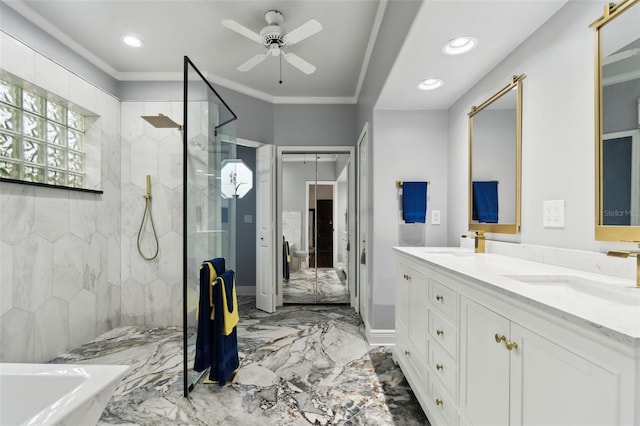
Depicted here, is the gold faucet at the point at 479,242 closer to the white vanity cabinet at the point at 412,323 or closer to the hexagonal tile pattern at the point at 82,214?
the white vanity cabinet at the point at 412,323

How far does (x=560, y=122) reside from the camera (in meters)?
1.38

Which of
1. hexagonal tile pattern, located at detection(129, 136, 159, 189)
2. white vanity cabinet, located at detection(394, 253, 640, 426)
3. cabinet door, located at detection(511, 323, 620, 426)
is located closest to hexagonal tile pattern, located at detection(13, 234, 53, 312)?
hexagonal tile pattern, located at detection(129, 136, 159, 189)

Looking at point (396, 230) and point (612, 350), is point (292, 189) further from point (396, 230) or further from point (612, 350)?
point (612, 350)

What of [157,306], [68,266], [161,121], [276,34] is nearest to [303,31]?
[276,34]

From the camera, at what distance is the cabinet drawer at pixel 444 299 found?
4.19ft

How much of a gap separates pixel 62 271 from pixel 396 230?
2.91 meters

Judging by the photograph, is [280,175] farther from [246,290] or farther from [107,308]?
[107,308]

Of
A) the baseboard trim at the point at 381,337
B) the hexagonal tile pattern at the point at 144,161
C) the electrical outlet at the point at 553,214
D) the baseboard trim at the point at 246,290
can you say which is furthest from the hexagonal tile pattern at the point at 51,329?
the electrical outlet at the point at 553,214

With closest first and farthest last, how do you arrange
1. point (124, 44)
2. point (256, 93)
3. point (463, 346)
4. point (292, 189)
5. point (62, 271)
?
point (463, 346) → point (62, 271) → point (124, 44) → point (256, 93) → point (292, 189)

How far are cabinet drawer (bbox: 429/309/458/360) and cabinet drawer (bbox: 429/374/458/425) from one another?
0.65ft

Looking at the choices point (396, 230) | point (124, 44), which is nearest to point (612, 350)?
point (396, 230)

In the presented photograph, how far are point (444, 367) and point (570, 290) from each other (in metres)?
0.63

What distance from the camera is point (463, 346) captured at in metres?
1.19

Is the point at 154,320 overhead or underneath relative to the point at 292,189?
underneath
